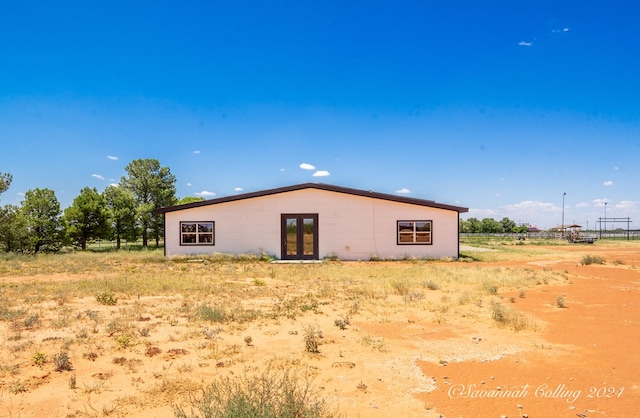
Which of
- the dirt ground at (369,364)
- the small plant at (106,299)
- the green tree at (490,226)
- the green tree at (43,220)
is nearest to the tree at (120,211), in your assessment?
the green tree at (43,220)

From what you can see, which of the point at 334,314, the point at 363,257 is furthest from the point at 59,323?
the point at 363,257

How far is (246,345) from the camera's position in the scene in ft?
23.8

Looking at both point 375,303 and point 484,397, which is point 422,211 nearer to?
point 375,303

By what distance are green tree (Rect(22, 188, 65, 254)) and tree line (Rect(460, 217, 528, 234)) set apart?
3607 inches

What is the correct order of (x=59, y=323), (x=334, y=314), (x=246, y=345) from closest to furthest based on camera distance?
(x=246, y=345) < (x=59, y=323) < (x=334, y=314)

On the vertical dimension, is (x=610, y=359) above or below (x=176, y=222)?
below

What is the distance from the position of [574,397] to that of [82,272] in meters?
18.9

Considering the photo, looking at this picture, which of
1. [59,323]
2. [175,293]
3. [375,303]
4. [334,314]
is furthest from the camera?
[175,293]

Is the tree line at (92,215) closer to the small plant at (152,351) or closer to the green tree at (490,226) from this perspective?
the small plant at (152,351)

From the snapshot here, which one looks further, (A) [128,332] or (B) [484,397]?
(A) [128,332]

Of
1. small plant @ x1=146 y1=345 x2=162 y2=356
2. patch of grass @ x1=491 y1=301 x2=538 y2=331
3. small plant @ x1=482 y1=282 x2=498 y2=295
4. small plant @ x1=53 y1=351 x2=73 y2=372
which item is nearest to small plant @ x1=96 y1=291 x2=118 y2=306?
→ small plant @ x1=146 y1=345 x2=162 y2=356

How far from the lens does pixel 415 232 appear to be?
24.2m

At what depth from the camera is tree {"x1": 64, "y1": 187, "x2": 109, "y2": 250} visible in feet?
108

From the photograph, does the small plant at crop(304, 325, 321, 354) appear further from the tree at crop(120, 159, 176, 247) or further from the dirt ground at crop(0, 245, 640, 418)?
the tree at crop(120, 159, 176, 247)
